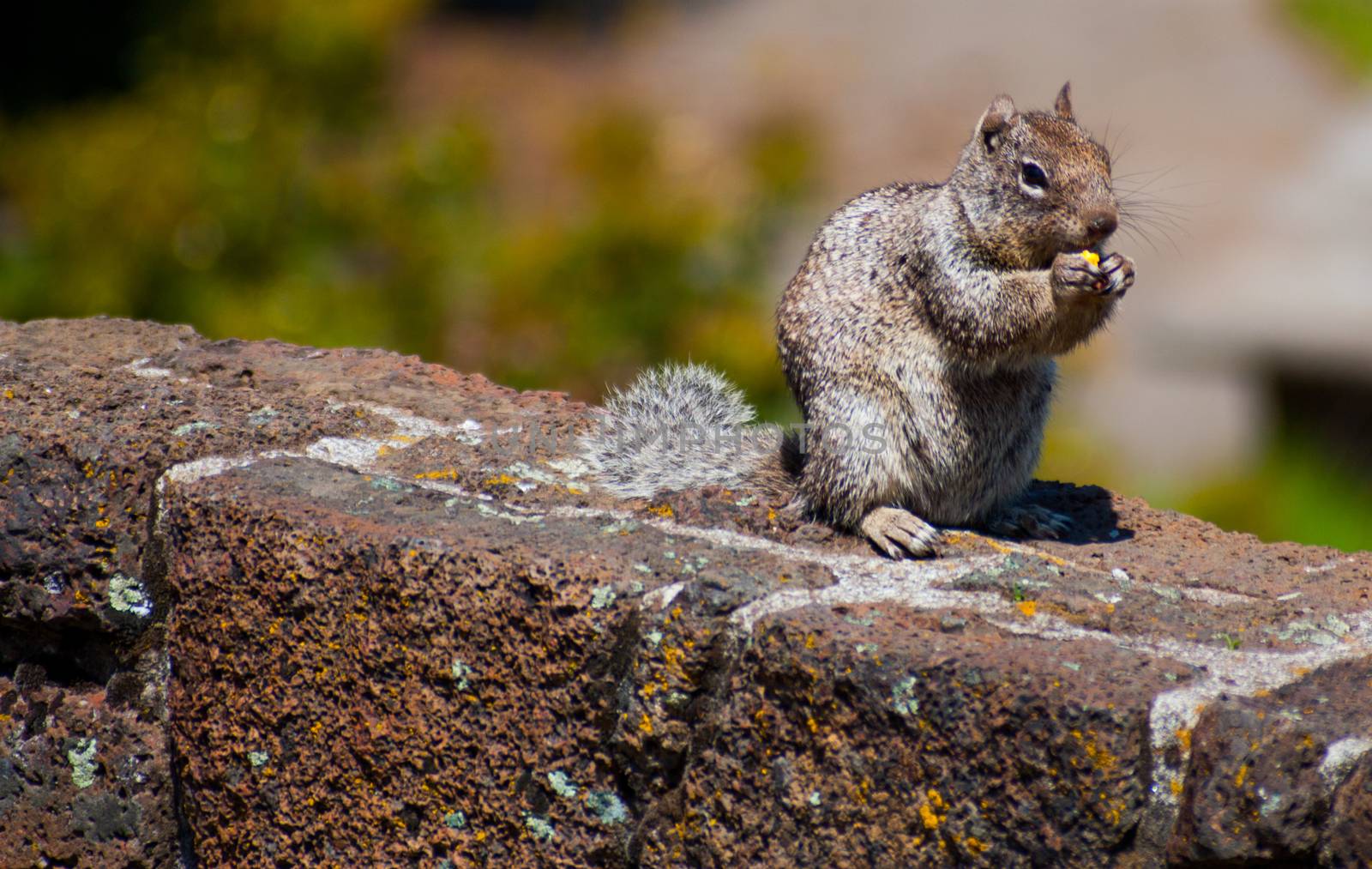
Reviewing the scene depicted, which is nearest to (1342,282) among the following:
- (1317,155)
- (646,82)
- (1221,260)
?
(1221,260)

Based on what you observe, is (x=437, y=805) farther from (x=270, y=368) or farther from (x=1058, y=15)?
(x=1058, y=15)

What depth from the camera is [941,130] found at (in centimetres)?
1466

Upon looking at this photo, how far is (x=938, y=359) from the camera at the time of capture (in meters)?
3.50

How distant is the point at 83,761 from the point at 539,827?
1083 millimetres

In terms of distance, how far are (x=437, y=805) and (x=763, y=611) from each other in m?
0.72

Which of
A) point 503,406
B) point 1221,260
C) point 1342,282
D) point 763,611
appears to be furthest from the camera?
point 1221,260

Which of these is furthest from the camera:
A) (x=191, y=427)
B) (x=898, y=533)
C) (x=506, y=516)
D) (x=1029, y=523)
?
(x=1029, y=523)

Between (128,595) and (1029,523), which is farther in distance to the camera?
(1029,523)

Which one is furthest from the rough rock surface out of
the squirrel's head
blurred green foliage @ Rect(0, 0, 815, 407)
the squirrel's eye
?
blurred green foliage @ Rect(0, 0, 815, 407)

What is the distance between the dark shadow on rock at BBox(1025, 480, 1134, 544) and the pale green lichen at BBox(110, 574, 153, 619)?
196cm

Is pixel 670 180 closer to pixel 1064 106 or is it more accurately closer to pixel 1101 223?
pixel 1064 106

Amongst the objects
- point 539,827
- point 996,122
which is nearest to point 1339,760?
point 539,827

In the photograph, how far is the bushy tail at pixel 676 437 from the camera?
3.33 metres

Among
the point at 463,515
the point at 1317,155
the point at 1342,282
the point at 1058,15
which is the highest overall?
the point at 1058,15
